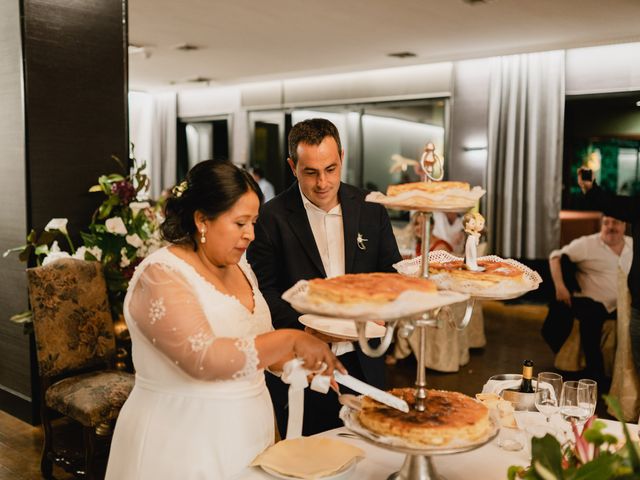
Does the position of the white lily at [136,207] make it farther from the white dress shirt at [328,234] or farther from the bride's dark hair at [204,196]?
the bride's dark hair at [204,196]

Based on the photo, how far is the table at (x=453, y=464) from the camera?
1660 mm

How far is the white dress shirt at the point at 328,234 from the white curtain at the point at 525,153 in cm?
649

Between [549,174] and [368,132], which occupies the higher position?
[368,132]

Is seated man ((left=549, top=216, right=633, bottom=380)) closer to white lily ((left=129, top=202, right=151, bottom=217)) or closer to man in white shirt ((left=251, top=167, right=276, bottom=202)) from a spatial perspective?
white lily ((left=129, top=202, right=151, bottom=217))

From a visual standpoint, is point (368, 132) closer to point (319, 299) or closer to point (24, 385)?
point (24, 385)

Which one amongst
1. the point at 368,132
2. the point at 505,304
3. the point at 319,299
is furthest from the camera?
the point at 368,132

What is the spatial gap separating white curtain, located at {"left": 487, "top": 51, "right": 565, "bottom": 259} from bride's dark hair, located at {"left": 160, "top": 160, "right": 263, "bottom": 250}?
7274 millimetres

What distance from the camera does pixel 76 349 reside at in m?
3.41

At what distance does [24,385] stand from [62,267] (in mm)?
1278

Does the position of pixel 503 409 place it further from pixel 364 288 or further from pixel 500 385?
pixel 364 288

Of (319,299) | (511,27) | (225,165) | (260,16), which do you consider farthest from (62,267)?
(511,27)

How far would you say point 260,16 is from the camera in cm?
655

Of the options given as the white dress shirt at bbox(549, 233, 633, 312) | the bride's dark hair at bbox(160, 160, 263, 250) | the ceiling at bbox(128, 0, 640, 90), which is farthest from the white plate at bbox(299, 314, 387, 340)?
the ceiling at bbox(128, 0, 640, 90)

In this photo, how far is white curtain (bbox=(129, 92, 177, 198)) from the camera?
13.2m
